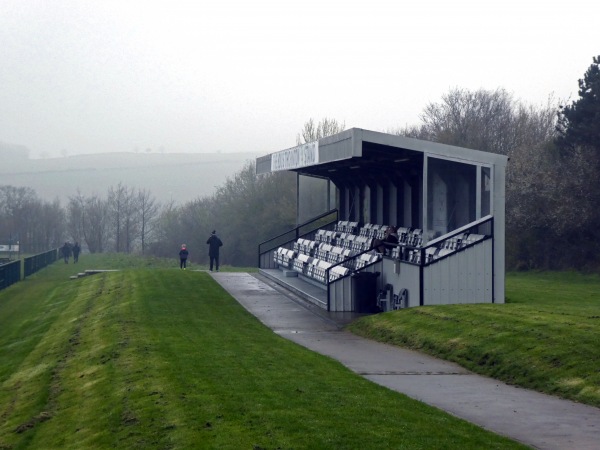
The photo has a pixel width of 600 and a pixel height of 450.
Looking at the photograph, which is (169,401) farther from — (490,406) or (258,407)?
(490,406)

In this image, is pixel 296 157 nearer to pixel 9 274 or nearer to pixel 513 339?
pixel 513 339

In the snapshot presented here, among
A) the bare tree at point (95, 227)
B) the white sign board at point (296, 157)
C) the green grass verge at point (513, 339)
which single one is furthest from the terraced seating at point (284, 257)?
the bare tree at point (95, 227)

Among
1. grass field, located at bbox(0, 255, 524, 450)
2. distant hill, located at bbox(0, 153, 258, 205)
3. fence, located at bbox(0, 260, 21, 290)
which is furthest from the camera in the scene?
distant hill, located at bbox(0, 153, 258, 205)

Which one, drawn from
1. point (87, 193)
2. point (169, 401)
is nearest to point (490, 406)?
point (169, 401)

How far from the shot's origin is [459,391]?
38.2 feet

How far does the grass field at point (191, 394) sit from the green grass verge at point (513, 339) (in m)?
2.03

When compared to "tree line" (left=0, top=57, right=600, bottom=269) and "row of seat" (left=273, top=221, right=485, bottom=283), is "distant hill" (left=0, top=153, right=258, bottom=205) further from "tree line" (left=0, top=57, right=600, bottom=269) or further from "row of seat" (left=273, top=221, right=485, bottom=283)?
"row of seat" (left=273, top=221, right=485, bottom=283)

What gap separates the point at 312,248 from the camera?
3244 centimetres

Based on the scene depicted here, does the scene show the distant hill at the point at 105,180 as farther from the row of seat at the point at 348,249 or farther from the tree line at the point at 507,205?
the row of seat at the point at 348,249

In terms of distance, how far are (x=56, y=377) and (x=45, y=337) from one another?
657cm

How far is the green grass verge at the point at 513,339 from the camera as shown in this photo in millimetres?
11883

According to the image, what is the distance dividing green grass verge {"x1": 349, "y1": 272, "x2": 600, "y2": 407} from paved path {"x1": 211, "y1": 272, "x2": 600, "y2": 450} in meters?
0.31

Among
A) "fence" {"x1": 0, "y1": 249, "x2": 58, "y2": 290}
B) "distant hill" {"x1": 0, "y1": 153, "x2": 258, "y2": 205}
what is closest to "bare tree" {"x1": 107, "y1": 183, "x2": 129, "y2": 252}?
"fence" {"x1": 0, "y1": 249, "x2": 58, "y2": 290}

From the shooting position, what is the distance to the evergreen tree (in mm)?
39531
